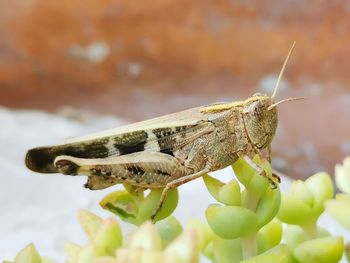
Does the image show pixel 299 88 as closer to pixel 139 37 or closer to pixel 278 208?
pixel 139 37

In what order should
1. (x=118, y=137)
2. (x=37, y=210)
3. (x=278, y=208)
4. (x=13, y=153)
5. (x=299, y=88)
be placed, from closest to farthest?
(x=278, y=208) → (x=118, y=137) → (x=37, y=210) → (x=13, y=153) → (x=299, y=88)

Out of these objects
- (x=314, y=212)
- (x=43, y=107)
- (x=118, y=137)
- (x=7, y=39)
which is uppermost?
(x=7, y=39)

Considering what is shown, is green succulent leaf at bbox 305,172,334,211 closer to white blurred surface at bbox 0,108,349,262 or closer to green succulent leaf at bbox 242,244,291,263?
green succulent leaf at bbox 242,244,291,263

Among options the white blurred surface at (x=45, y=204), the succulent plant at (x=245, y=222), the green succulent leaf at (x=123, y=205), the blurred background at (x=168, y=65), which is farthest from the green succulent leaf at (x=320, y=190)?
the blurred background at (x=168, y=65)

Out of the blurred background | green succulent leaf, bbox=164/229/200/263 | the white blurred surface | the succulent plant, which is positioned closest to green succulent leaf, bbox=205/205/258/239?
the succulent plant

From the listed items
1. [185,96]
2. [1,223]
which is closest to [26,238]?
[1,223]

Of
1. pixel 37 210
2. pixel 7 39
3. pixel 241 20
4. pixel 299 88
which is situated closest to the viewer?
pixel 37 210

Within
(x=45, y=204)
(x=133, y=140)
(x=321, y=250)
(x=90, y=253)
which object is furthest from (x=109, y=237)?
(x=45, y=204)

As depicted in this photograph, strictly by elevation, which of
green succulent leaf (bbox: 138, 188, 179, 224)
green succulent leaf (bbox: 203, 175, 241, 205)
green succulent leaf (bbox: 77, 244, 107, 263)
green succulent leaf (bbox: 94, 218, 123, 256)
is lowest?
green succulent leaf (bbox: 77, 244, 107, 263)
